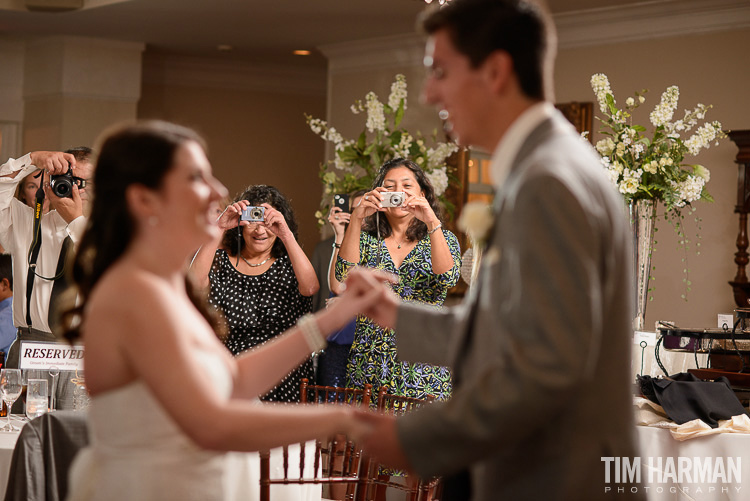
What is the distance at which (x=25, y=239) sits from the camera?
154 inches

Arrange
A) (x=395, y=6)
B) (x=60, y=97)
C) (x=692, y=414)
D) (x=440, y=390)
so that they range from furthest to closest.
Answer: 1. (x=60, y=97)
2. (x=395, y=6)
3. (x=440, y=390)
4. (x=692, y=414)

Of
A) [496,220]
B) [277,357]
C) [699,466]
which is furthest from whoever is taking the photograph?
[699,466]

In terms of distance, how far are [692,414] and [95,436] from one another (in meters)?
2.27

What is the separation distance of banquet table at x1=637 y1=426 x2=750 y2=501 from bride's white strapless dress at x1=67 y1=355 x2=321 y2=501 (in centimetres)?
194

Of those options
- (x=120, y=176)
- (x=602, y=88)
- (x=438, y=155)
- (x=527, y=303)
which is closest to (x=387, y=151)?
(x=438, y=155)

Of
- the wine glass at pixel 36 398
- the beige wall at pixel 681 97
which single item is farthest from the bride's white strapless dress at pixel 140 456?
the beige wall at pixel 681 97

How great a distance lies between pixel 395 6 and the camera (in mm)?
6797

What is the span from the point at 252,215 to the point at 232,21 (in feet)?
13.5

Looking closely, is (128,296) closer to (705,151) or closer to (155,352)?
(155,352)

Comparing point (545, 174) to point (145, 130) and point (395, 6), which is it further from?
point (395, 6)

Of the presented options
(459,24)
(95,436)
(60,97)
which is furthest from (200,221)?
(60,97)

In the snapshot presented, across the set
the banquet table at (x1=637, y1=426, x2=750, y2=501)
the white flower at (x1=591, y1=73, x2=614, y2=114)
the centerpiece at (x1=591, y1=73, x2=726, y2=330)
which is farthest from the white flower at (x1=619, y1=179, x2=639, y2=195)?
the banquet table at (x1=637, y1=426, x2=750, y2=501)

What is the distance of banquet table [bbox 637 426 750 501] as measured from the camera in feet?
10.1

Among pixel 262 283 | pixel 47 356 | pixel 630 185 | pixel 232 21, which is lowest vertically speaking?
pixel 47 356
